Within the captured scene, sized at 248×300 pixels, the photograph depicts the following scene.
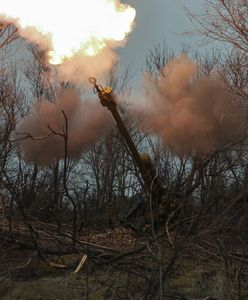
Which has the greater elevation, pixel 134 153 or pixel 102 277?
pixel 134 153

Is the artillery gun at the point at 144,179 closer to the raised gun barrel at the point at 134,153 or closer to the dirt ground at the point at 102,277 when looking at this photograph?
the raised gun barrel at the point at 134,153

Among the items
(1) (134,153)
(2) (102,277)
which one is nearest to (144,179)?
(1) (134,153)

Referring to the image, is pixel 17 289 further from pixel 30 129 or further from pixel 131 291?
pixel 30 129

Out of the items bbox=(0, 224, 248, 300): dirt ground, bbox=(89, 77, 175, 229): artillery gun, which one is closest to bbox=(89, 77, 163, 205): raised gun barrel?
bbox=(89, 77, 175, 229): artillery gun

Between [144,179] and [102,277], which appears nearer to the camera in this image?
[102,277]

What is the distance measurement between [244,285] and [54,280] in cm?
272

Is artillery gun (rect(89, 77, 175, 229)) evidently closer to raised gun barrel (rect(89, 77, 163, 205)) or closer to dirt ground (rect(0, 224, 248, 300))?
raised gun barrel (rect(89, 77, 163, 205))

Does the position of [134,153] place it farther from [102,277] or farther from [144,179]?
[102,277]

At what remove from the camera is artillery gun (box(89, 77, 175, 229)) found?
10672 mm

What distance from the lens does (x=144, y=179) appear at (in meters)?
11.5

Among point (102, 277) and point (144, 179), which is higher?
point (144, 179)

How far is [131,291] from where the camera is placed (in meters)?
6.30

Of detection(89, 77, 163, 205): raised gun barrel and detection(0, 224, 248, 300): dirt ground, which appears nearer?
detection(0, 224, 248, 300): dirt ground

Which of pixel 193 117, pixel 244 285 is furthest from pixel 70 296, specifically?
pixel 193 117
